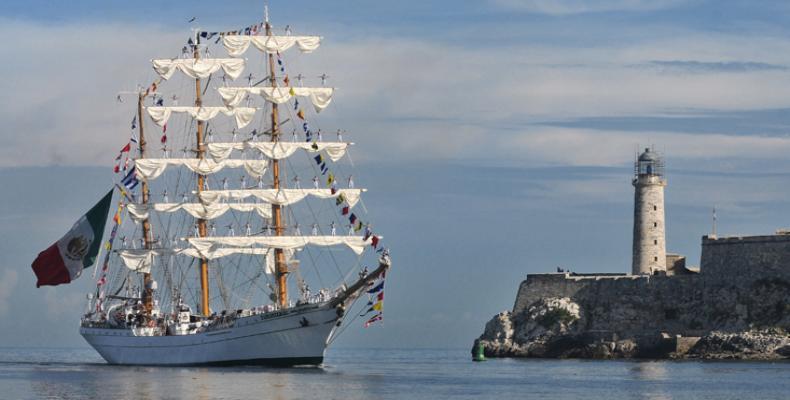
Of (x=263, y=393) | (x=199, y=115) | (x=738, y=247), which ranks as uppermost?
(x=199, y=115)

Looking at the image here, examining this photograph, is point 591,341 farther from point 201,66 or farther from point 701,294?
point 201,66

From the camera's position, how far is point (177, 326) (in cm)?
8912

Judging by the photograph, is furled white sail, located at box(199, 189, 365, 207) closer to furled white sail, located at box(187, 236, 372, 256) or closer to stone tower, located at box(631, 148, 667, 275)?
furled white sail, located at box(187, 236, 372, 256)

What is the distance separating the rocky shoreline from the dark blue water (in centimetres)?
313

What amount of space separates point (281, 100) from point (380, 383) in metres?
21.2

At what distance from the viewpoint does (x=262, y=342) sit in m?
82.9

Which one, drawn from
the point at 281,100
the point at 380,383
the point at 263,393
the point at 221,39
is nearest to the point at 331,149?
the point at 281,100

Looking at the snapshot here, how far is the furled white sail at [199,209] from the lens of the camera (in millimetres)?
88812

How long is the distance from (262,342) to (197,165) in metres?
13.8

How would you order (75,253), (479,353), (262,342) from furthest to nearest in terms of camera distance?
(479,353), (75,253), (262,342)

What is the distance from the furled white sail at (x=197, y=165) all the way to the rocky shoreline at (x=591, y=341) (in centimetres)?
2135

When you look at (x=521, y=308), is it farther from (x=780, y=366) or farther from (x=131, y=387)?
(x=131, y=387)

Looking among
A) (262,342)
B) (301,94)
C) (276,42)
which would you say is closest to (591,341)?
(262,342)

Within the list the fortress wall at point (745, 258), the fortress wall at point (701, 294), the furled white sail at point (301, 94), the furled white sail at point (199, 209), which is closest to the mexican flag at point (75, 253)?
the furled white sail at point (199, 209)
